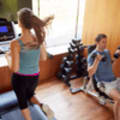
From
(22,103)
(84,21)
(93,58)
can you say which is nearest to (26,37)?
(22,103)

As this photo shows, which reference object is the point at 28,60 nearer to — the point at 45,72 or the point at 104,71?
the point at 104,71

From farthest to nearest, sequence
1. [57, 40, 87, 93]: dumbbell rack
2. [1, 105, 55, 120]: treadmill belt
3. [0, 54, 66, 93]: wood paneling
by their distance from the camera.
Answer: [57, 40, 87, 93]: dumbbell rack
[0, 54, 66, 93]: wood paneling
[1, 105, 55, 120]: treadmill belt

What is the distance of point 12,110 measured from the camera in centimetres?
215

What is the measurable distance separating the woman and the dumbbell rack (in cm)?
112

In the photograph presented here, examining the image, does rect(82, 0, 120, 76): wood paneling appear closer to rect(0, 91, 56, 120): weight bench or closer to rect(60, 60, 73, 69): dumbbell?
rect(60, 60, 73, 69): dumbbell

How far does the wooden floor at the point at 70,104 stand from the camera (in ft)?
7.60

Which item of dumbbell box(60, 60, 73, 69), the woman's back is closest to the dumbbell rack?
dumbbell box(60, 60, 73, 69)

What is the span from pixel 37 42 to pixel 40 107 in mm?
1035

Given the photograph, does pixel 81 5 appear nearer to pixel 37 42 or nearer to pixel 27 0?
pixel 27 0

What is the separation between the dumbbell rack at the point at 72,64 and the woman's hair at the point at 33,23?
1346mm

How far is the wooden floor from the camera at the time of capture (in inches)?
91.2

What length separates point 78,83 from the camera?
3.15 metres

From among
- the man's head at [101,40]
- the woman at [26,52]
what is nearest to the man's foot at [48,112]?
the woman at [26,52]

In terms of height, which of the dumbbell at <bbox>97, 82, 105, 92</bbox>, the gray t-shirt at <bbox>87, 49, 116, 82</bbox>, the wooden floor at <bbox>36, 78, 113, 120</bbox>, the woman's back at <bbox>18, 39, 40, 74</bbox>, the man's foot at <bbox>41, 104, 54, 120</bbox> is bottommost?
the wooden floor at <bbox>36, 78, 113, 120</bbox>
